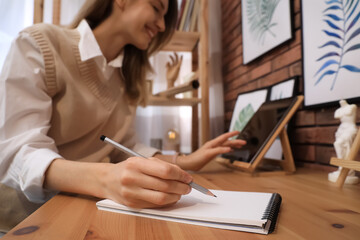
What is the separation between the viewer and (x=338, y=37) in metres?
0.89

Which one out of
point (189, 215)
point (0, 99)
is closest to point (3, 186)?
point (0, 99)

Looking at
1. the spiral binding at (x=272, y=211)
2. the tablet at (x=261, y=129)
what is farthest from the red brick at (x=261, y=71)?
the spiral binding at (x=272, y=211)

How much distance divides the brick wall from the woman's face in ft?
1.96

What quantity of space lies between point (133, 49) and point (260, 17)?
727 mm

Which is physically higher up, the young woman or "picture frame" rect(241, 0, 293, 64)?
"picture frame" rect(241, 0, 293, 64)

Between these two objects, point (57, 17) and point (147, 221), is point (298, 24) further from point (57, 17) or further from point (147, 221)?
point (57, 17)

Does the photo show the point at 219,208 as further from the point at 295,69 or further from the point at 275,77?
the point at 275,77

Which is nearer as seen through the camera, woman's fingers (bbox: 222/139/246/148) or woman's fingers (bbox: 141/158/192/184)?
woman's fingers (bbox: 141/158/192/184)

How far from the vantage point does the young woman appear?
44 centimetres

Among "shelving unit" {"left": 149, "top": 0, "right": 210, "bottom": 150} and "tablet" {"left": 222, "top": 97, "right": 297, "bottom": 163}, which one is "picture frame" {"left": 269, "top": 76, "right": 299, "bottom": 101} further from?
"shelving unit" {"left": 149, "top": 0, "right": 210, "bottom": 150}

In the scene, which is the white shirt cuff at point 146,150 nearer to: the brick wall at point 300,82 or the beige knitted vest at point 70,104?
the beige knitted vest at point 70,104

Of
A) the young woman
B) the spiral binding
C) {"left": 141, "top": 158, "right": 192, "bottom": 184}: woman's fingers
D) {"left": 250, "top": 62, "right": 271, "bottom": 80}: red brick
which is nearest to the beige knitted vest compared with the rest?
the young woman

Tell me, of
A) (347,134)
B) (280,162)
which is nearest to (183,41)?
(280,162)

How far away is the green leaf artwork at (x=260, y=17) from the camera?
4.36 feet
